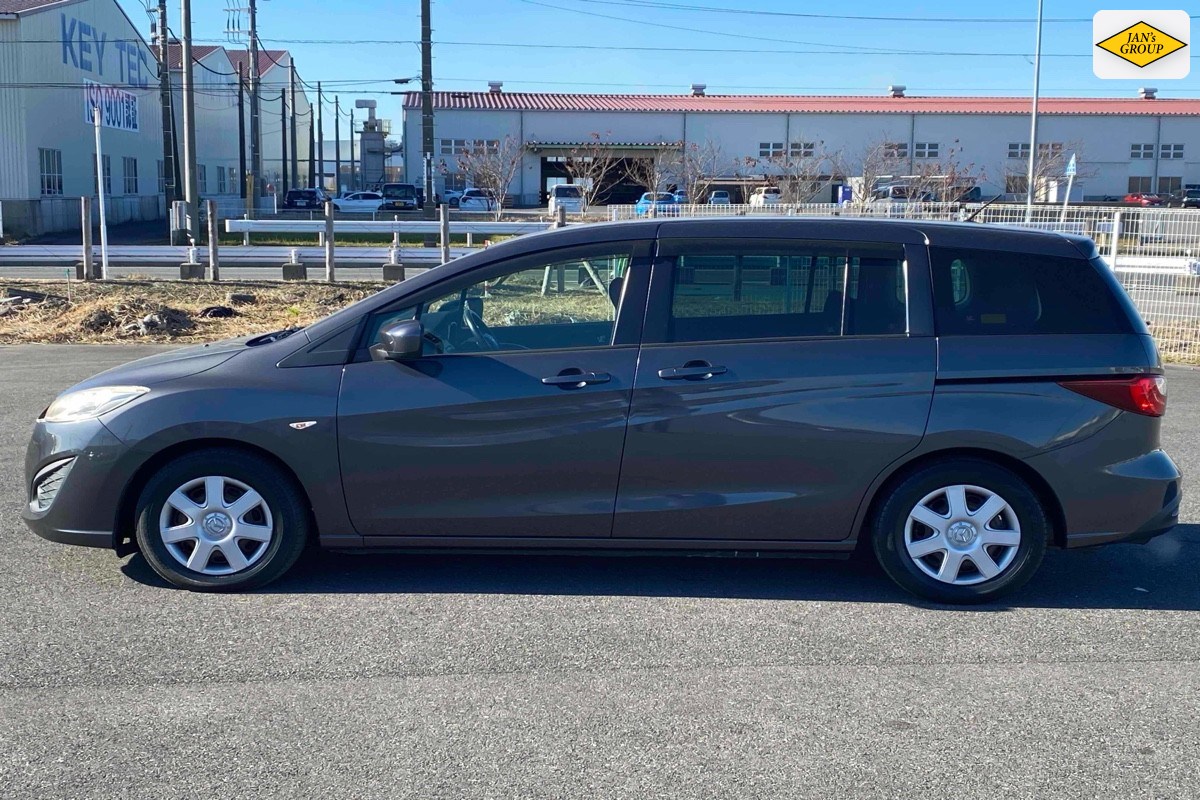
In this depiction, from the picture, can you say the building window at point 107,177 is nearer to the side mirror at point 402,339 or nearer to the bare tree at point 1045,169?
the bare tree at point 1045,169

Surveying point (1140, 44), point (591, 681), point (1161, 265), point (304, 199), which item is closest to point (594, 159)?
point (304, 199)

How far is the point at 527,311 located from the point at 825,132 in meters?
62.5

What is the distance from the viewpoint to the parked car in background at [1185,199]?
5613 centimetres

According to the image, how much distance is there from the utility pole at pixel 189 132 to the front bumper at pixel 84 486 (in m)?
27.8

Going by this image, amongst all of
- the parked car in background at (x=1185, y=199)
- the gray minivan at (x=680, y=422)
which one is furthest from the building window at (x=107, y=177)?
the parked car in background at (x=1185, y=199)

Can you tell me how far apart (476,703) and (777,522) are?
1.68 meters

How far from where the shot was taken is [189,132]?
3212 centimetres

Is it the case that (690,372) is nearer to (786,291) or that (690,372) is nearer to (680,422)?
(680,422)

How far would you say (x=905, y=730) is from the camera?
13.1 ft

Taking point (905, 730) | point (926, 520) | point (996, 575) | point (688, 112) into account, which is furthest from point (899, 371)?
point (688, 112)

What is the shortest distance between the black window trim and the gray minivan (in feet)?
0.03

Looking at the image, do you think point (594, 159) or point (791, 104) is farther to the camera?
point (791, 104)

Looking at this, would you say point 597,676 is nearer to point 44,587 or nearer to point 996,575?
point 996,575

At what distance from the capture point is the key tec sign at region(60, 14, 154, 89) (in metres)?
42.0
